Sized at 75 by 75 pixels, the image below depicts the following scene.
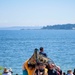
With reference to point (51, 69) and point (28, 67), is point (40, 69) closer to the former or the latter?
point (28, 67)

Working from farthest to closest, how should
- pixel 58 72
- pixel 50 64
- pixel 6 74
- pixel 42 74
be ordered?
pixel 6 74
pixel 58 72
pixel 50 64
pixel 42 74

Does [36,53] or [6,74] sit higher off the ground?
[36,53]

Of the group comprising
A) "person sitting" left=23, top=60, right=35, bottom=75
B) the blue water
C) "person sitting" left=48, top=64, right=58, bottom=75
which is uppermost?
"person sitting" left=23, top=60, right=35, bottom=75

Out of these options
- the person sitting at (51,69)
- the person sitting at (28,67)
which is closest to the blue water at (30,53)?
the person sitting at (51,69)

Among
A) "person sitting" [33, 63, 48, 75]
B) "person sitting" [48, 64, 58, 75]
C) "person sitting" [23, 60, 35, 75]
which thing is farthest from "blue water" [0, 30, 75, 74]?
"person sitting" [33, 63, 48, 75]

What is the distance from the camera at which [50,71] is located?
34.8 ft

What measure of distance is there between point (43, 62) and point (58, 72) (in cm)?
153

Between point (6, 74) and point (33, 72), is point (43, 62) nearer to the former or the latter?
point (33, 72)

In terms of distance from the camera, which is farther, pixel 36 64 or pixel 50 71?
pixel 50 71

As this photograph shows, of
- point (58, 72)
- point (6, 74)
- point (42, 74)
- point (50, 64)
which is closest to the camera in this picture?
point (42, 74)

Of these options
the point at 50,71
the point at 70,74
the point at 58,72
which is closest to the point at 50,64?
the point at 50,71

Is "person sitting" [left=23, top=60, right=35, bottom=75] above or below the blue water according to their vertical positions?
above

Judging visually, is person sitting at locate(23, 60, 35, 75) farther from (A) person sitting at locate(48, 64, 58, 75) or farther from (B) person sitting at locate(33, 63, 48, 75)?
(A) person sitting at locate(48, 64, 58, 75)

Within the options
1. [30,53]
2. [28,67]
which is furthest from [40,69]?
[30,53]
